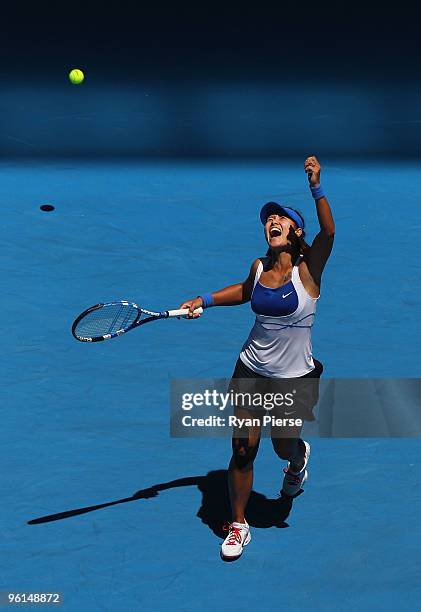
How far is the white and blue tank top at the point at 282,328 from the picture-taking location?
817 cm

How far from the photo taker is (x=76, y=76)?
1518 cm

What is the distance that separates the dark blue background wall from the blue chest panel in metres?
6.62

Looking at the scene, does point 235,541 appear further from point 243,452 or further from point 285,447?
point 285,447

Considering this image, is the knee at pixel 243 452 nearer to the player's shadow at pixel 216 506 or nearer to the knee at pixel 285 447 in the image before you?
the knee at pixel 285 447

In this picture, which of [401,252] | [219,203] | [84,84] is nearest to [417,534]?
[401,252]

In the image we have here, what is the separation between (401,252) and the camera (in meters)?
12.5

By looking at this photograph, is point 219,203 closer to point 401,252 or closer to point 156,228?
point 156,228

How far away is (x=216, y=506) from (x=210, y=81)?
7.77 m

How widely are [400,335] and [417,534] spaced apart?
282cm

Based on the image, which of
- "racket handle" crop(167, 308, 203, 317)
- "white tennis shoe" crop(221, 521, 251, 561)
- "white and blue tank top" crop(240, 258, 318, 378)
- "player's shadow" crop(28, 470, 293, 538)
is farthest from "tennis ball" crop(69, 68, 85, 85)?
"white tennis shoe" crop(221, 521, 251, 561)

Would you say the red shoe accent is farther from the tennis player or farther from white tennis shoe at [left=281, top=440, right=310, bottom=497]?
white tennis shoe at [left=281, top=440, right=310, bottom=497]

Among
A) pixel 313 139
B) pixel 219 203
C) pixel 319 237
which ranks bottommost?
pixel 319 237

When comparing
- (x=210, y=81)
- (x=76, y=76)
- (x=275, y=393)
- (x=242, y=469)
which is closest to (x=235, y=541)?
(x=242, y=469)

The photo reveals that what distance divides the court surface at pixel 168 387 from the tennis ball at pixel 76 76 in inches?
47.6
